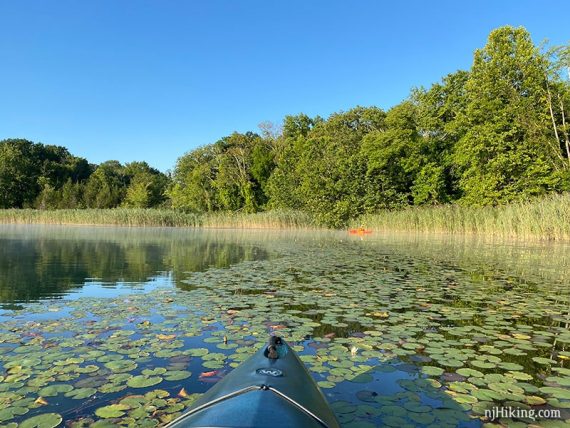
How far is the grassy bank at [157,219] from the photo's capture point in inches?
1166

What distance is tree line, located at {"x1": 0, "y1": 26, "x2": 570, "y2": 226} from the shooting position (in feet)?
74.0

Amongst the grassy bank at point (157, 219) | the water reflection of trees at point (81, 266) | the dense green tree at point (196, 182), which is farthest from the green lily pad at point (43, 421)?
the dense green tree at point (196, 182)

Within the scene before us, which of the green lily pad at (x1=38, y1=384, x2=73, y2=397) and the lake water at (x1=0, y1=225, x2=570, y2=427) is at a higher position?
the green lily pad at (x1=38, y1=384, x2=73, y2=397)

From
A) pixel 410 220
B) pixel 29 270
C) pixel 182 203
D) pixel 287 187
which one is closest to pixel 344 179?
pixel 287 187

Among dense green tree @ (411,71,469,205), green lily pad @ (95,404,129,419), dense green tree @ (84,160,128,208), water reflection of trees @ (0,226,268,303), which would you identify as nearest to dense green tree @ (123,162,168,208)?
dense green tree @ (84,160,128,208)

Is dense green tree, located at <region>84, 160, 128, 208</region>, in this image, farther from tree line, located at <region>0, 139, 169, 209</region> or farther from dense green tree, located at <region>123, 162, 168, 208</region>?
dense green tree, located at <region>123, 162, 168, 208</region>

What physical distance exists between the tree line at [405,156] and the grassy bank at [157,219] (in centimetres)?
249

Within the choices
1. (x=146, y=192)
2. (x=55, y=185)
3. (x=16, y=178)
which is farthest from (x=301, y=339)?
(x=55, y=185)

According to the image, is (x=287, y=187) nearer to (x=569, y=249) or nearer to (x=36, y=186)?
(x=569, y=249)

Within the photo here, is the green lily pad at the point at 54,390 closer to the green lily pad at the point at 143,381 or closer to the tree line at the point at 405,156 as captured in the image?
the green lily pad at the point at 143,381

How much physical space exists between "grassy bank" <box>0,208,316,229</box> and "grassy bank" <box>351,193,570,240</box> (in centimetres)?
649

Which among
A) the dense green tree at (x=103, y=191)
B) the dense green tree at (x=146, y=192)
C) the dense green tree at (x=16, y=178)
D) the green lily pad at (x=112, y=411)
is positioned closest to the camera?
the green lily pad at (x=112, y=411)

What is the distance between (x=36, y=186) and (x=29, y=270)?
160 feet

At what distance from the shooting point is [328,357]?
10.8 ft
